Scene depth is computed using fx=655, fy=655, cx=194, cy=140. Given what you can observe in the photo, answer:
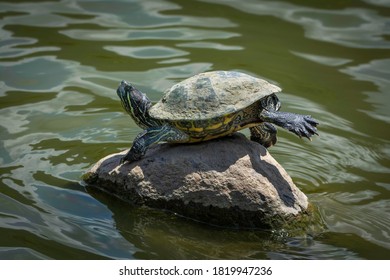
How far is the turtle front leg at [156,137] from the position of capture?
5.59 meters

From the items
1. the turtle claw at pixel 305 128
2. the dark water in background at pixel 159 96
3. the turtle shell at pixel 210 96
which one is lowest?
the dark water in background at pixel 159 96

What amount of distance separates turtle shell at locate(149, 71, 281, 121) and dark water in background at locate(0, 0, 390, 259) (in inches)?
35.2

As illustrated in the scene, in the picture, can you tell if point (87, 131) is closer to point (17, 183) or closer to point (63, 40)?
point (17, 183)

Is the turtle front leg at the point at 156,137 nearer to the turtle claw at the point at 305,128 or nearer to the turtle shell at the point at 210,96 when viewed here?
the turtle shell at the point at 210,96

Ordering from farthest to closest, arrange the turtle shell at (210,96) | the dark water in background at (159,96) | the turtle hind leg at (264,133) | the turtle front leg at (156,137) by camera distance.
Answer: the turtle hind leg at (264,133) < the turtle front leg at (156,137) < the turtle shell at (210,96) < the dark water in background at (159,96)

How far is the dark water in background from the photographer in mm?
5352

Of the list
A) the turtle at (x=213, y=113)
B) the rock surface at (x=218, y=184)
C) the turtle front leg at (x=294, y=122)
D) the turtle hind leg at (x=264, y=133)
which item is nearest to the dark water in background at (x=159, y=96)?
the rock surface at (x=218, y=184)

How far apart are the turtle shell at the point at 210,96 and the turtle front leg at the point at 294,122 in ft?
0.66

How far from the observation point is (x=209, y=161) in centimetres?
553

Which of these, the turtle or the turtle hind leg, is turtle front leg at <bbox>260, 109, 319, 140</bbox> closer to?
the turtle

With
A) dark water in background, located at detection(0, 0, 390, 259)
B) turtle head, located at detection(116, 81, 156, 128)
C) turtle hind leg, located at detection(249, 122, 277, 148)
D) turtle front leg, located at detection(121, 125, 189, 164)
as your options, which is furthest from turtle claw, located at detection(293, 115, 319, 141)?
turtle head, located at detection(116, 81, 156, 128)

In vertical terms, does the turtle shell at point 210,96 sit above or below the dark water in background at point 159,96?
above

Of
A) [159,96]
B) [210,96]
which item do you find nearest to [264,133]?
[210,96]

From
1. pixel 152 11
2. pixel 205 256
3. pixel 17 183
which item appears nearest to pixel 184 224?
pixel 205 256
